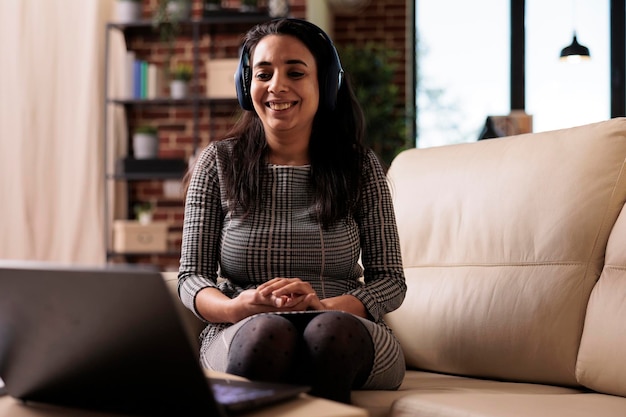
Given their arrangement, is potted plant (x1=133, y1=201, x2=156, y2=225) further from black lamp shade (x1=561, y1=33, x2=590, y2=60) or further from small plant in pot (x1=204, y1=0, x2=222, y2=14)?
black lamp shade (x1=561, y1=33, x2=590, y2=60)

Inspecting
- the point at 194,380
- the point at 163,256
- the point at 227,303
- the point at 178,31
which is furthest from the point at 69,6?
the point at 194,380

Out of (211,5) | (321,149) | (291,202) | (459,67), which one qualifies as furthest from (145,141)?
(291,202)

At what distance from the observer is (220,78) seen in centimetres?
497

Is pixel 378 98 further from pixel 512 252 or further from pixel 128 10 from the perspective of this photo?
pixel 512 252

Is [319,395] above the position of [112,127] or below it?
below

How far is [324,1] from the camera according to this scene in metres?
5.89

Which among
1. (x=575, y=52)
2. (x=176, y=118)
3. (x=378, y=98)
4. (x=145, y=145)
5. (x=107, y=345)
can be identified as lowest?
(x=107, y=345)

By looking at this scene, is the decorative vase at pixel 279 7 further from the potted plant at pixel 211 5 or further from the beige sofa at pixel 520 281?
the beige sofa at pixel 520 281

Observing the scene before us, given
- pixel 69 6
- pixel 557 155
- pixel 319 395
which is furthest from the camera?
pixel 69 6

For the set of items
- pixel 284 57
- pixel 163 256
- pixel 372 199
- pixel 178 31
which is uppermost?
pixel 178 31

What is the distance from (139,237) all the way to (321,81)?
10.5ft

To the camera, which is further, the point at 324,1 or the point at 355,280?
the point at 324,1

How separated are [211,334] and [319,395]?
0.44m

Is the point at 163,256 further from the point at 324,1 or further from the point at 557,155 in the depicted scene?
the point at 557,155
